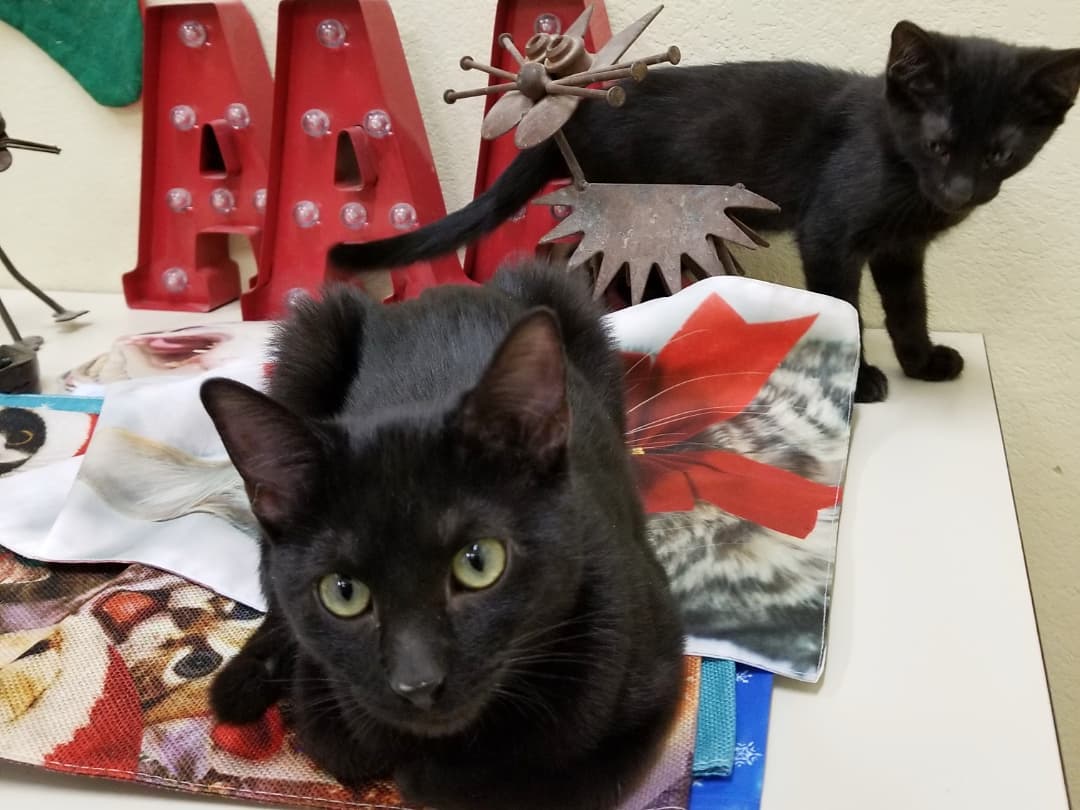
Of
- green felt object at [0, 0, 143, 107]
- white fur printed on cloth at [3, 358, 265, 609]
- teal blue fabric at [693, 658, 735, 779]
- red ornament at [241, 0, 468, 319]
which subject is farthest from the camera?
green felt object at [0, 0, 143, 107]

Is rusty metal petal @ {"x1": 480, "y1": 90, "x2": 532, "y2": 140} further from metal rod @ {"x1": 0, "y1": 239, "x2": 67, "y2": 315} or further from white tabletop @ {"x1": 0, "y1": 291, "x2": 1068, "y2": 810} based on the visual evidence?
metal rod @ {"x1": 0, "y1": 239, "x2": 67, "y2": 315}

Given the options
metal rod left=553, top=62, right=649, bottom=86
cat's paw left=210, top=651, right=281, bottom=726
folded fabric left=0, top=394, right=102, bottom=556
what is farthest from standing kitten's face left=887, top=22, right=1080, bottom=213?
folded fabric left=0, top=394, right=102, bottom=556

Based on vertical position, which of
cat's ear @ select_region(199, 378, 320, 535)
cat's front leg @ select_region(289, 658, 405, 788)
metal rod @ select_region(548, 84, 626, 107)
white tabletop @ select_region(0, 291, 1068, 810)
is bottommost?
white tabletop @ select_region(0, 291, 1068, 810)

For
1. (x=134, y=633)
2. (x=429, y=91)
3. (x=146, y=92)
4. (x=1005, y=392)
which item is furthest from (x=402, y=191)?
(x=1005, y=392)

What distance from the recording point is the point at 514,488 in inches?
20.7

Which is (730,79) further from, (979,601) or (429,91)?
(979,601)

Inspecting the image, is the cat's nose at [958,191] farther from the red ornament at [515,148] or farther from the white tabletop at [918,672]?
the red ornament at [515,148]

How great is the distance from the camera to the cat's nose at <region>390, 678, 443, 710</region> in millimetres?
463

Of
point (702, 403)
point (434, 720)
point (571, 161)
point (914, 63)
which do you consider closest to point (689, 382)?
point (702, 403)

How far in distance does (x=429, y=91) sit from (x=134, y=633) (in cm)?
93

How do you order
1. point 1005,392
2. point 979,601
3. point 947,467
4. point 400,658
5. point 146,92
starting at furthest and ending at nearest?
point 146,92 → point 1005,392 → point 947,467 → point 979,601 → point 400,658

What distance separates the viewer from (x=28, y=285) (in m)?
1.34

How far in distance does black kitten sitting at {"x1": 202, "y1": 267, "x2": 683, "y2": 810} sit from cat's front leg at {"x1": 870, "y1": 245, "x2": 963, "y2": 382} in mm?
653

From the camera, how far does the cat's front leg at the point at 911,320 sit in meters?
1.12
